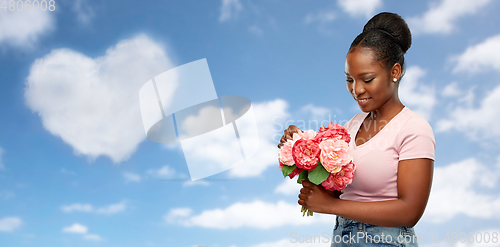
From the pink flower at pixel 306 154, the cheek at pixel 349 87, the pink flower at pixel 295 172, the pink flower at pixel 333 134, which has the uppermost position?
the cheek at pixel 349 87

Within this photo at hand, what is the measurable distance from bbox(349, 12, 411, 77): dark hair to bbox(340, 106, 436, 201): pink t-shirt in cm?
44

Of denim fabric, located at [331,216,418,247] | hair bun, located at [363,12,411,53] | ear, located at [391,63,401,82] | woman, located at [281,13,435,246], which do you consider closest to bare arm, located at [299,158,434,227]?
woman, located at [281,13,435,246]

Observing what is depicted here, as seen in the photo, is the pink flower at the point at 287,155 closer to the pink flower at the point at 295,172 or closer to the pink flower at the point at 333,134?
the pink flower at the point at 295,172

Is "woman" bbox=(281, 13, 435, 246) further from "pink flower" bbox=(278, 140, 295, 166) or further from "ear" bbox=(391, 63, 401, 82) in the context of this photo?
"pink flower" bbox=(278, 140, 295, 166)

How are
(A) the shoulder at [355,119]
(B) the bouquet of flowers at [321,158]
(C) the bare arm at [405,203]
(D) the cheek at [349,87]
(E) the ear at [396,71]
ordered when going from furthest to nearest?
(A) the shoulder at [355,119] → (D) the cheek at [349,87] → (E) the ear at [396,71] → (B) the bouquet of flowers at [321,158] → (C) the bare arm at [405,203]

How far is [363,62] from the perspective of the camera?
8.28 ft

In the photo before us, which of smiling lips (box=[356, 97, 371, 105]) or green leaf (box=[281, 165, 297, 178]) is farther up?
smiling lips (box=[356, 97, 371, 105])

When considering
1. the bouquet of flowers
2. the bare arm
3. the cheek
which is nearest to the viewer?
the bare arm

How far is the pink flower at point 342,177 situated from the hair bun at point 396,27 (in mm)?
1107

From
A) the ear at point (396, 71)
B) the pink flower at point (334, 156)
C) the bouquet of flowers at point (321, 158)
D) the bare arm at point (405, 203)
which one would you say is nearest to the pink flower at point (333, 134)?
the bouquet of flowers at point (321, 158)

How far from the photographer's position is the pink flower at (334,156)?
7.64ft

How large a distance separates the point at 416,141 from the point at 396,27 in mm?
971

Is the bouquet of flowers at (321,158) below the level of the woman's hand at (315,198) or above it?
above

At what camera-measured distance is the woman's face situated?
2518mm
